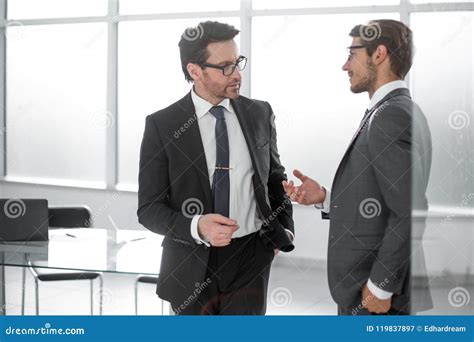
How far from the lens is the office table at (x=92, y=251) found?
2881 millimetres

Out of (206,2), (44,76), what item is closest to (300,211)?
(206,2)

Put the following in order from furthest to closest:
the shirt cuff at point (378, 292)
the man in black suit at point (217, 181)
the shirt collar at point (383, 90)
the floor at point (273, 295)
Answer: the floor at point (273, 295) → the man in black suit at point (217, 181) → the shirt collar at point (383, 90) → the shirt cuff at point (378, 292)

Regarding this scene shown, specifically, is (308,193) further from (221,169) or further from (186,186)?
(186,186)

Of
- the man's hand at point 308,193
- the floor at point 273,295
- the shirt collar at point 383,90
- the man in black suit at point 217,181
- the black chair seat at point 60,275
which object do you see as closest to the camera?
the shirt collar at point 383,90

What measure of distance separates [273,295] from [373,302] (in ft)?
3.25

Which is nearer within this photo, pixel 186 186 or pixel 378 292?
pixel 378 292

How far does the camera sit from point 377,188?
250 centimetres

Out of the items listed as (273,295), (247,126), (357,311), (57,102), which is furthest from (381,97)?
(57,102)

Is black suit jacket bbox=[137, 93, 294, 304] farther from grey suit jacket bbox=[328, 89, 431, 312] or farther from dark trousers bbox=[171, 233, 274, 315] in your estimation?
grey suit jacket bbox=[328, 89, 431, 312]

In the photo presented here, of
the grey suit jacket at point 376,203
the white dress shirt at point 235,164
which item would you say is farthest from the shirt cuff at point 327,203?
the white dress shirt at point 235,164

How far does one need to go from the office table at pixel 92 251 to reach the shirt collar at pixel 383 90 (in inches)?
→ 42.4

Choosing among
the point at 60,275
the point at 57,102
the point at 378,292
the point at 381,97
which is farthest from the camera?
the point at 60,275

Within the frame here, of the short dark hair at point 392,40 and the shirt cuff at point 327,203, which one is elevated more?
the short dark hair at point 392,40

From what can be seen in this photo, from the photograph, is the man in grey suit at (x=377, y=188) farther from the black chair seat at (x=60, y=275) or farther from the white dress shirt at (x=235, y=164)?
the black chair seat at (x=60, y=275)
